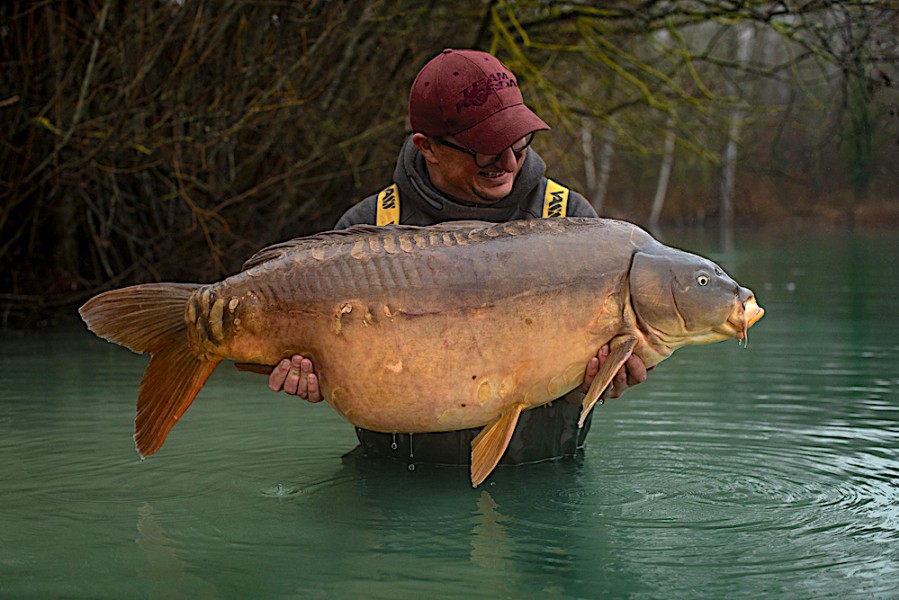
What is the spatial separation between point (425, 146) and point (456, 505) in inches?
55.6

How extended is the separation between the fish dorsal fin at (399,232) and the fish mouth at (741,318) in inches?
24.3

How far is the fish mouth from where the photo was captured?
3955 millimetres

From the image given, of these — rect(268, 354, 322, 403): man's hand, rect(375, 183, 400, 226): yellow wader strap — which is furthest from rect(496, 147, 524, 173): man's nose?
rect(268, 354, 322, 403): man's hand

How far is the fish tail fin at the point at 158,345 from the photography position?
161 inches

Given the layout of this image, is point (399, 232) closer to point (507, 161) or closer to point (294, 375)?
point (294, 375)

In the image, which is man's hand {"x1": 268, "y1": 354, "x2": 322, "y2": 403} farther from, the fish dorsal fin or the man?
the fish dorsal fin

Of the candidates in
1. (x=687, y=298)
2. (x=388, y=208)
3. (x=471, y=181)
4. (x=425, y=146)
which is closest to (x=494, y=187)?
(x=471, y=181)

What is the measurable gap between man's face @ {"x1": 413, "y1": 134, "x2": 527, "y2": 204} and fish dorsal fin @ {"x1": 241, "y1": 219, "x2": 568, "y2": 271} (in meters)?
0.58

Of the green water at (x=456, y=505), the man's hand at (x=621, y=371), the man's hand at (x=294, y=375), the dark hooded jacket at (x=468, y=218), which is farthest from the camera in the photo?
the dark hooded jacket at (x=468, y=218)

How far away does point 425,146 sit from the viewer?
15.9 feet

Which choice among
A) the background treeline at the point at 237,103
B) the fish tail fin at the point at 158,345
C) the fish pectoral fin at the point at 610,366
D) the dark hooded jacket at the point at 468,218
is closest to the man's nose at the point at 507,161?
the dark hooded jacket at the point at 468,218

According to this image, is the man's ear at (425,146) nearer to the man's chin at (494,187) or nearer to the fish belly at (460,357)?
the man's chin at (494,187)

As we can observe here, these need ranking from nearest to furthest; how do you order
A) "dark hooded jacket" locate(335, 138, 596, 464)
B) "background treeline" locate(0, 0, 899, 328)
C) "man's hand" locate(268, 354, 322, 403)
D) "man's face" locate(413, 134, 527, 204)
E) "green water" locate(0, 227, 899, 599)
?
1. "green water" locate(0, 227, 899, 599)
2. "man's hand" locate(268, 354, 322, 403)
3. "man's face" locate(413, 134, 527, 204)
4. "dark hooded jacket" locate(335, 138, 596, 464)
5. "background treeline" locate(0, 0, 899, 328)

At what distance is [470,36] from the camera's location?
1314cm
